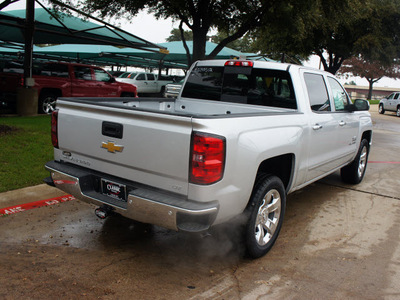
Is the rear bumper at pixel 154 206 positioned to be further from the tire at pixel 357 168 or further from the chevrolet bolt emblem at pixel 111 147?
the tire at pixel 357 168

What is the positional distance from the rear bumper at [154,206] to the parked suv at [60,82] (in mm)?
9032

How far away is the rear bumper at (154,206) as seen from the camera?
2764 millimetres

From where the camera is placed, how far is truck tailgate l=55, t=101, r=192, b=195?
9.22ft

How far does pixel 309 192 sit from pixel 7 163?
4.69 metres

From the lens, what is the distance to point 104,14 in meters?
13.0

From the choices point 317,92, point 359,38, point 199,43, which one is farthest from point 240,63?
point 359,38

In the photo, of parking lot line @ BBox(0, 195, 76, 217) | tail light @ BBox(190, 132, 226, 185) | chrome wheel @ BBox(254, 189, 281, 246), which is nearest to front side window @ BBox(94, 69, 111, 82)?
parking lot line @ BBox(0, 195, 76, 217)

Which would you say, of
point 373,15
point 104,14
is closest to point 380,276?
point 104,14

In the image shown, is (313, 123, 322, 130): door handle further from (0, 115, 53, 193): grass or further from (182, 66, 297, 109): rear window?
(0, 115, 53, 193): grass

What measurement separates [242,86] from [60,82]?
9.23 meters

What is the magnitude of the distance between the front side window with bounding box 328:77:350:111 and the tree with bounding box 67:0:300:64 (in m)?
6.93

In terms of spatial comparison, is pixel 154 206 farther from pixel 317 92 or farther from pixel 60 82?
pixel 60 82

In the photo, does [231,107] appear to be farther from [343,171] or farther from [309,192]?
[343,171]

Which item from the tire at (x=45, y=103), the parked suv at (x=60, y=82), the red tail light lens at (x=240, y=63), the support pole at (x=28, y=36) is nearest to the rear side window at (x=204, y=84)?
the red tail light lens at (x=240, y=63)
